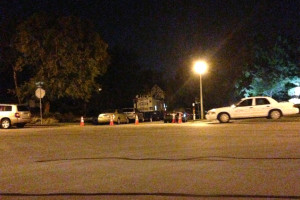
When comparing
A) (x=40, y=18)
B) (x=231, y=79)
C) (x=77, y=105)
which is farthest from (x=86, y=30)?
(x=231, y=79)

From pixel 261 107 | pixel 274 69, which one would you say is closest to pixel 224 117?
pixel 261 107

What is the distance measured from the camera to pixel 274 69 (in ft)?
180

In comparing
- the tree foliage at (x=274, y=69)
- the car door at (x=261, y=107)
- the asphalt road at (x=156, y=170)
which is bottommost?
the asphalt road at (x=156, y=170)

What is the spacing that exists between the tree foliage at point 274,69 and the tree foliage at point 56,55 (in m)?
19.6

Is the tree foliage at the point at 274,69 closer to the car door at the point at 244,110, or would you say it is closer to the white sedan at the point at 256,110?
the white sedan at the point at 256,110

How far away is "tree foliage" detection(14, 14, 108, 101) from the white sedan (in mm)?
18883

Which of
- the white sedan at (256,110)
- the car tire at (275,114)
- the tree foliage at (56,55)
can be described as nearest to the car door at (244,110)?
the white sedan at (256,110)

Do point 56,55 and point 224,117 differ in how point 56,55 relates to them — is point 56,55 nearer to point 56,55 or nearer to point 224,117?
point 56,55

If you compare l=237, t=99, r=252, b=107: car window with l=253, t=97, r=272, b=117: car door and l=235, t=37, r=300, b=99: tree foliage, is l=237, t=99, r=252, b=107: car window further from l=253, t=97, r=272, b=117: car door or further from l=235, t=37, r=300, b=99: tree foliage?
l=235, t=37, r=300, b=99: tree foliage

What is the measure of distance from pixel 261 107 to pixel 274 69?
24629 mm

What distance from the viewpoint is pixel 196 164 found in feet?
40.2

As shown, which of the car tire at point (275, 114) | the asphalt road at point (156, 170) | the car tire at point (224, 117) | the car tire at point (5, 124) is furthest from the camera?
the car tire at point (5, 124)

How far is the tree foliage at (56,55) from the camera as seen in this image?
46156mm

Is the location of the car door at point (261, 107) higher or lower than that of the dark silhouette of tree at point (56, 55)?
lower
